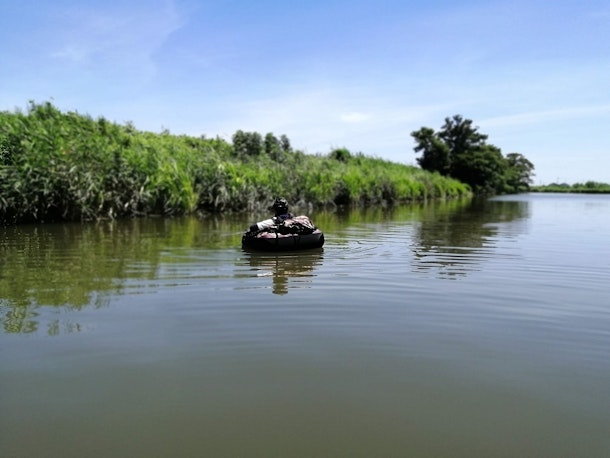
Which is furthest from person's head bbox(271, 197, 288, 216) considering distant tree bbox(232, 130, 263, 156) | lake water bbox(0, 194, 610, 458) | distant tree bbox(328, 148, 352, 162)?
distant tree bbox(328, 148, 352, 162)

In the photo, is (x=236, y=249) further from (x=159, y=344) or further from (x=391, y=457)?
(x=391, y=457)

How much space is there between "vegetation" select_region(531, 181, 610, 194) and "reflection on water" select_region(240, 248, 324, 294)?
98.5m

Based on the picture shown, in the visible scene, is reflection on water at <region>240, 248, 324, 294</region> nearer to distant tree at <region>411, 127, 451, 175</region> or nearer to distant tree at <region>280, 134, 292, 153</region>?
distant tree at <region>280, 134, 292, 153</region>

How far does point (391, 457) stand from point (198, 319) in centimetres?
295

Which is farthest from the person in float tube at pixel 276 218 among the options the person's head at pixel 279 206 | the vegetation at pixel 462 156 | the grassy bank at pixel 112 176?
the vegetation at pixel 462 156

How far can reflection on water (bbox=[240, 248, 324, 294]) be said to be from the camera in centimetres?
736

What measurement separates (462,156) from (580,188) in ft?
157

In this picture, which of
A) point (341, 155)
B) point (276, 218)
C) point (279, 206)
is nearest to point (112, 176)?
point (279, 206)

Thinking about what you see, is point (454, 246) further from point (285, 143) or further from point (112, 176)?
point (285, 143)

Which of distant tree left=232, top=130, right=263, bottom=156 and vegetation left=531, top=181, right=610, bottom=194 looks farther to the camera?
vegetation left=531, top=181, right=610, bottom=194

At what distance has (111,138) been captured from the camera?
2241cm

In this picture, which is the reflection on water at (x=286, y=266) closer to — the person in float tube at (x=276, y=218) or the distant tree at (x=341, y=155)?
the person in float tube at (x=276, y=218)

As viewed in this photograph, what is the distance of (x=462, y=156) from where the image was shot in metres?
66.1

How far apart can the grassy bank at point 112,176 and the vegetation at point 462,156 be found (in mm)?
39455
